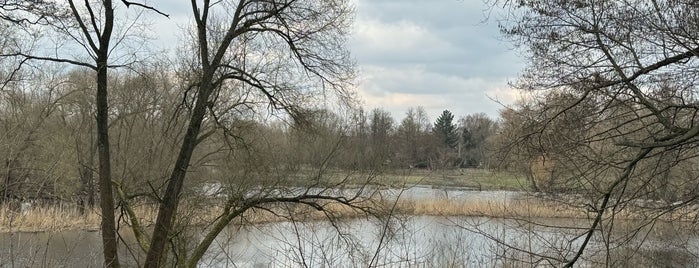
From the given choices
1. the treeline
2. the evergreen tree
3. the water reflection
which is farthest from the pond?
the evergreen tree

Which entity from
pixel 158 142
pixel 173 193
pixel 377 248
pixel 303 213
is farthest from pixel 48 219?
pixel 377 248

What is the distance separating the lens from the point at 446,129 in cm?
6575

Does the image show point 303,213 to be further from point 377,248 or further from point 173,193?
point 377,248

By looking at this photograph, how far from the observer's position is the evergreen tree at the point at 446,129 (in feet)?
200

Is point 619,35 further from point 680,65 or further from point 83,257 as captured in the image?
point 83,257

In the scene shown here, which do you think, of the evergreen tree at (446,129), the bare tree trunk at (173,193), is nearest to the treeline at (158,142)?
the bare tree trunk at (173,193)

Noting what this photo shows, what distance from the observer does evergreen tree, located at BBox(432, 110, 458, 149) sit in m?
61.1

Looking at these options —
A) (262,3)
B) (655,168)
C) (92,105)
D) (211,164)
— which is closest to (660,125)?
(655,168)

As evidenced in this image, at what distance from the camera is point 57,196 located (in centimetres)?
1548

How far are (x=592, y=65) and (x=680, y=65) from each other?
2.25 feet

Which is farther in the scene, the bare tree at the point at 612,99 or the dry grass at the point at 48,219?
the dry grass at the point at 48,219

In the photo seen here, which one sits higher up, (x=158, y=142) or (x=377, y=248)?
(x=158, y=142)

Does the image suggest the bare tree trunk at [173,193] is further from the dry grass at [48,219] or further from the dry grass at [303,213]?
the dry grass at [48,219]

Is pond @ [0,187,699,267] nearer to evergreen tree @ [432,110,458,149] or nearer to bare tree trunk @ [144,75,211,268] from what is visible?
bare tree trunk @ [144,75,211,268]
